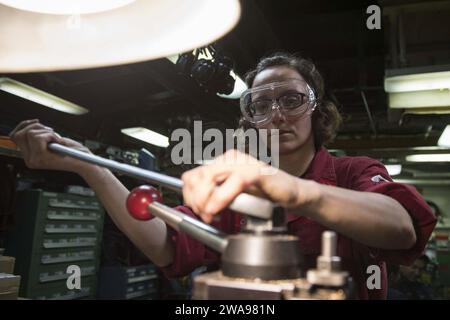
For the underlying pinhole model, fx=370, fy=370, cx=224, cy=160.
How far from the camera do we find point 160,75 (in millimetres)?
2662

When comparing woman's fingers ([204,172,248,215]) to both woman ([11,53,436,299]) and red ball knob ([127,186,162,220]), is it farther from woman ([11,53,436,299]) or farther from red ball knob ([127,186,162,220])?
red ball knob ([127,186,162,220])

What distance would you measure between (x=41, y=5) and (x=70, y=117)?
4244 millimetres

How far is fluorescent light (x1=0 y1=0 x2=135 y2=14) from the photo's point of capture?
0.62 meters

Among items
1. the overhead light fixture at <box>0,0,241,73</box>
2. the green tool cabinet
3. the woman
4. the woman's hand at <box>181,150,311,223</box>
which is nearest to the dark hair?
the woman

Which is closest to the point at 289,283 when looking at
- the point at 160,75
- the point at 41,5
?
the point at 41,5

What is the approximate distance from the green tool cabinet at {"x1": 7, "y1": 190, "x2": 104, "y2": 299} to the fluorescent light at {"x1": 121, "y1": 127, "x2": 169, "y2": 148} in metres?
0.95

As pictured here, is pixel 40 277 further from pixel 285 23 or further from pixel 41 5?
pixel 41 5

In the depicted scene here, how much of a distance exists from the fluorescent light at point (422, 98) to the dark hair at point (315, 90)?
1534mm

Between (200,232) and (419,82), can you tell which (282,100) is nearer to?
(200,232)

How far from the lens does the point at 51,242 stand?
3598 mm

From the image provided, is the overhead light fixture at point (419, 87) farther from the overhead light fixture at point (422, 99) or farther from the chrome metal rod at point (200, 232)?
the chrome metal rod at point (200, 232)

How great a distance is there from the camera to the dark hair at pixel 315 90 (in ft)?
3.96

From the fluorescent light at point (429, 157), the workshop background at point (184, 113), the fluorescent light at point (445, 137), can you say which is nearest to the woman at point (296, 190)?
the workshop background at point (184, 113)

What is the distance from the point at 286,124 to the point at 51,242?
10.8ft
